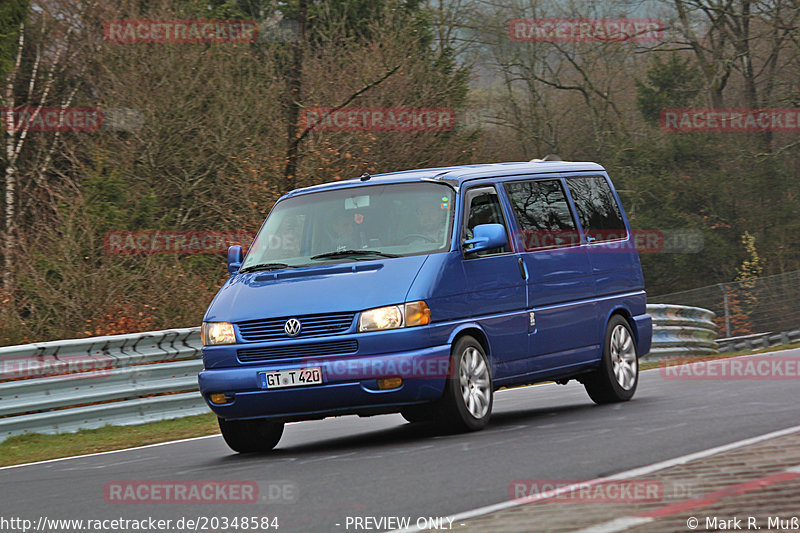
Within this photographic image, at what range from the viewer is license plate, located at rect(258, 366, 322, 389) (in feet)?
30.7

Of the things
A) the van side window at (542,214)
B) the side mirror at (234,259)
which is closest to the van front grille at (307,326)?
the side mirror at (234,259)

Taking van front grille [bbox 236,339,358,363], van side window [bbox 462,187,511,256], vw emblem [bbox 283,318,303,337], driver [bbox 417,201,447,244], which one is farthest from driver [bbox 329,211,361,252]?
van front grille [bbox 236,339,358,363]

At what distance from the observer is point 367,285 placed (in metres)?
9.51

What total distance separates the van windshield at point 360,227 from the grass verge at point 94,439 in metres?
2.56

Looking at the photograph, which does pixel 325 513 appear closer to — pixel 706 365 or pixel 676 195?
pixel 706 365

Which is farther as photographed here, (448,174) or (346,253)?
(448,174)

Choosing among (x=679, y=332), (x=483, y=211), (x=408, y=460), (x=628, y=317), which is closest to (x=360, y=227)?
(x=483, y=211)

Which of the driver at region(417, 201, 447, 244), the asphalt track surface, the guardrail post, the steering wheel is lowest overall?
the guardrail post

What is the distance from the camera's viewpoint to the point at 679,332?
72.1ft

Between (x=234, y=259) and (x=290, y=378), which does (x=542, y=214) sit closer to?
(x=234, y=259)

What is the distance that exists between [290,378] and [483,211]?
8.05ft

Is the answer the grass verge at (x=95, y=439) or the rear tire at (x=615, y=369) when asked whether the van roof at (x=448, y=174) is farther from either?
the grass verge at (x=95, y=439)

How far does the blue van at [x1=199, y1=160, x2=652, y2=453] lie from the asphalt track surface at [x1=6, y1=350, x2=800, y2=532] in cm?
40

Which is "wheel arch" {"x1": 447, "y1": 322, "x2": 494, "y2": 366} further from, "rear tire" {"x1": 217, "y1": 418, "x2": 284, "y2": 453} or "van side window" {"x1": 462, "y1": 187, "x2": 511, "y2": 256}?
"rear tire" {"x1": 217, "y1": 418, "x2": 284, "y2": 453}
